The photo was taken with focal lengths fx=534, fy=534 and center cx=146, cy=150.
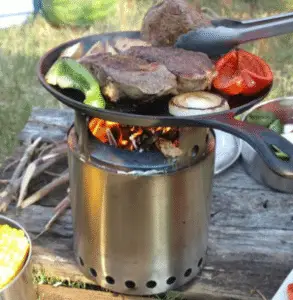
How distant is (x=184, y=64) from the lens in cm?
241

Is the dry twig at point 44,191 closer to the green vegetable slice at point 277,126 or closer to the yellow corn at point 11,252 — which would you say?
the yellow corn at point 11,252

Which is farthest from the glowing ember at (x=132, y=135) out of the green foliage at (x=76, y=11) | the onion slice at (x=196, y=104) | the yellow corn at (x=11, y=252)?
the green foliage at (x=76, y=11)

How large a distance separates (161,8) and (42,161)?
1487mm

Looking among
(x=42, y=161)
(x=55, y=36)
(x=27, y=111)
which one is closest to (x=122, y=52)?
(x=42, y=161)

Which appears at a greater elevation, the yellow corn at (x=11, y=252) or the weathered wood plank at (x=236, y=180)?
the yellow corn at (x=11, y=252)

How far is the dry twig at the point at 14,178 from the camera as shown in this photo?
3.40 m

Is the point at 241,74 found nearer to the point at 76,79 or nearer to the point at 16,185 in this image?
the point at 76,79

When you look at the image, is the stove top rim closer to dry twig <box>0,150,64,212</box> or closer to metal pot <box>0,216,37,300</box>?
metal pot <box>0,216,37,300</box>

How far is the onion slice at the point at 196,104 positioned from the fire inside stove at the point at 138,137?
241 millimetres

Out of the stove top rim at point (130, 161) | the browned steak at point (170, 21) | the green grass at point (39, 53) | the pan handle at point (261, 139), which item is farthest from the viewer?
the green grass at point (39, 53)

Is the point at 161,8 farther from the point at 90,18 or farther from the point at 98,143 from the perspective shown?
the point at 90,18

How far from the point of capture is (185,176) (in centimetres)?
254

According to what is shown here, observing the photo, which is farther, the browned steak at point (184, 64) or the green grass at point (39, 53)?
the green grass at point (39, 53)

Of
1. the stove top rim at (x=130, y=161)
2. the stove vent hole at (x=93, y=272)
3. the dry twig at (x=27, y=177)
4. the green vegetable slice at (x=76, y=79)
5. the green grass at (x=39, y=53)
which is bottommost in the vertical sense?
the green grass at (x=39, y=53)
